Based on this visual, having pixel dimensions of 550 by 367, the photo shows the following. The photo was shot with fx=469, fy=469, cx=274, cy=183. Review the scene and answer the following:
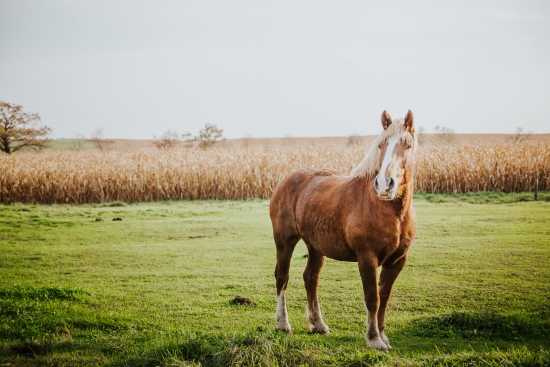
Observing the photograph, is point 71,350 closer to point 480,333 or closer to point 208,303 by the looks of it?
point 208,303

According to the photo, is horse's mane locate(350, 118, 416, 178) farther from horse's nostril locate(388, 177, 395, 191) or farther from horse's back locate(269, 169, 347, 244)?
horse's back locate(269, 169, 347, 244)

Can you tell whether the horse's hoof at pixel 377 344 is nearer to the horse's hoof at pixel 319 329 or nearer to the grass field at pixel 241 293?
the grass field at pixel 241 293

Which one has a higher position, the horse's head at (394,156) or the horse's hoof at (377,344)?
the horse's head at (394,156)

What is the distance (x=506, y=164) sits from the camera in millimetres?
18469

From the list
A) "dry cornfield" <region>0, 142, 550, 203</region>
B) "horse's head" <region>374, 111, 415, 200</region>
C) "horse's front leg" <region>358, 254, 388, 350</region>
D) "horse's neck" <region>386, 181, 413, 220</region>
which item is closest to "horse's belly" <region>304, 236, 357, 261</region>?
"horse's front leg" <region>358, 254, 388, 350</region>

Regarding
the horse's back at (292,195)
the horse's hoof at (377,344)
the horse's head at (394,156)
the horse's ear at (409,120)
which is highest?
the horse's ear at (409,120)

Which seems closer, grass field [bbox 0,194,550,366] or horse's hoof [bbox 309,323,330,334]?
grass field [bbox 0,194,550,366]

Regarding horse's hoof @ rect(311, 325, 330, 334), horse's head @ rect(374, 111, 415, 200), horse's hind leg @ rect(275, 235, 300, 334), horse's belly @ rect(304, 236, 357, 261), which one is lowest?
Result: horse's hoof @ rect(311, 325, 330, 334)

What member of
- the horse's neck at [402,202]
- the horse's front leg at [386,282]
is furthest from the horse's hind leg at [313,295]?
the horse's neck at [402,202]

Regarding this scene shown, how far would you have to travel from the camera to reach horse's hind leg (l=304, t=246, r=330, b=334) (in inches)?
221

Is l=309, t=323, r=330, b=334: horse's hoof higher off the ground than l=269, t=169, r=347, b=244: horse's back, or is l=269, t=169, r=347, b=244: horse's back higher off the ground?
l=269, t=169, r=347, b=244: horse's back

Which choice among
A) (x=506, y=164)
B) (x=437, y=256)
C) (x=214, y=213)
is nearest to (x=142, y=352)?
(x=437, y=256)

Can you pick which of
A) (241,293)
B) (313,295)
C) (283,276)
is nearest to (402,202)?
(313,295)

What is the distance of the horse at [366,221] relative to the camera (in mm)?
4559
